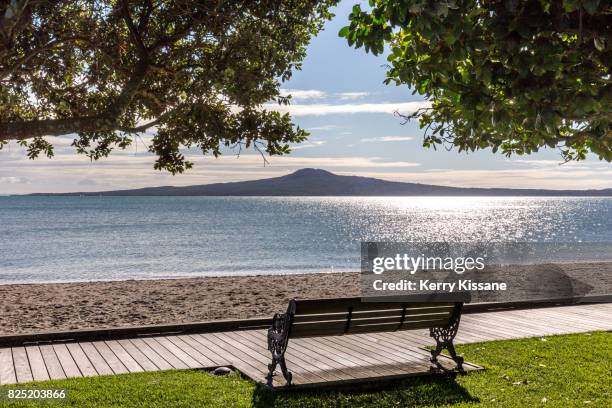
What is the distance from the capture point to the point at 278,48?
8.66 metres

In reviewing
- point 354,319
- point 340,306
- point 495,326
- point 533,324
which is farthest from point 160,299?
point 340,306

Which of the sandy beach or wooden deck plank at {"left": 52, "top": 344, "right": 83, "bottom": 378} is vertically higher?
wooden deck plank at {"left": 52, "top": 344, "right": 83, "bottom": 378}

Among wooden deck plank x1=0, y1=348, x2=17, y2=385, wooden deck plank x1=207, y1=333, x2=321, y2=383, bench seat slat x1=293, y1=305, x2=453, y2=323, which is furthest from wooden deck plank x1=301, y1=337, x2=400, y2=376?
wooden deck plank x1=0, y1=348, x2=17, y2=385

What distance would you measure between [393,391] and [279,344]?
1.48m

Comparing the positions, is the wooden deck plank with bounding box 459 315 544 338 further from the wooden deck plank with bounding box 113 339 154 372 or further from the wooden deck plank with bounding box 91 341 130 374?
the wooden deck plank with bounding box 91 341 130 374

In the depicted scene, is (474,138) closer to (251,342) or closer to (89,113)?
(251,342)

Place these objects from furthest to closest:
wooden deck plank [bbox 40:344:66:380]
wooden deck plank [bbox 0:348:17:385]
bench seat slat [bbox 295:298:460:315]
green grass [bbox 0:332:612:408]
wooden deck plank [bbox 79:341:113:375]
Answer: wooden deck plank [bbox 79:341:113:375] < wooden deck plank [bbox 40:344:66:380] < wooden deck plank [bbox 0:348:17:385] < bench seat slat [bbox 295:298:460:315] < green grass [bbox 0:332:612:408]

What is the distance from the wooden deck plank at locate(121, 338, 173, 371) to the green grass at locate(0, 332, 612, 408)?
46cm

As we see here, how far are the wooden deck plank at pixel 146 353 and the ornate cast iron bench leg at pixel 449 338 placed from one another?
3.59 meters

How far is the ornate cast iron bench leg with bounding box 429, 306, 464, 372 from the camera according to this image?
27.0 ft

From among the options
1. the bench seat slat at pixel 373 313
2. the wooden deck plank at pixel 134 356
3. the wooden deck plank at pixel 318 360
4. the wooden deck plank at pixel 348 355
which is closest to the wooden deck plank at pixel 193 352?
the wooden deck plank at pixel 134 356

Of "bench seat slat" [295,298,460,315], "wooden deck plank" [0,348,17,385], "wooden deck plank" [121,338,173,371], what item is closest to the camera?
"bench seat slat" [295,298,460,315]

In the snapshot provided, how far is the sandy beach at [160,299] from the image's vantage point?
13727 millimetres

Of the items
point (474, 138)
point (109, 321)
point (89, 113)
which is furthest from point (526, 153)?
point (109, 321)
